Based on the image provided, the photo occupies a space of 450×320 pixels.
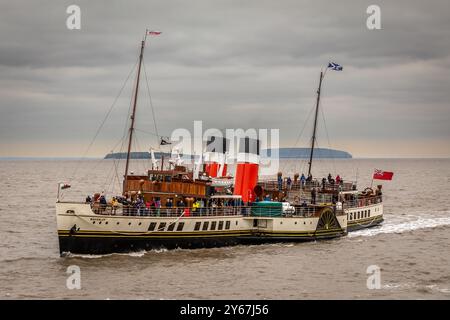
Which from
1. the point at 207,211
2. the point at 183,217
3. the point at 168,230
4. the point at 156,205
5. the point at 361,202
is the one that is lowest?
the point at 168,230

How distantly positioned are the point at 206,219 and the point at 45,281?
13.7m

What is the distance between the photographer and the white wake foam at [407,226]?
2370 inches

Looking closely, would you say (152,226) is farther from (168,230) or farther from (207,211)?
(207,211)

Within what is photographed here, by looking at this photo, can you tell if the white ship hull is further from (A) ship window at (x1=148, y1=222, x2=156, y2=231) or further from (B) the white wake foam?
(B) the white wake foam

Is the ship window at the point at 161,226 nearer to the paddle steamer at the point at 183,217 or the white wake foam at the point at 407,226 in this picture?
the paddle steamer at the point at 183,217

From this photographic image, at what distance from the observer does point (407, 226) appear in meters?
65.6

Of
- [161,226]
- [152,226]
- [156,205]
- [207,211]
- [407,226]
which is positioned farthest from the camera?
[407,226]

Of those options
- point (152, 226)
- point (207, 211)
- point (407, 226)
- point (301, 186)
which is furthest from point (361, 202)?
point (152, 226)

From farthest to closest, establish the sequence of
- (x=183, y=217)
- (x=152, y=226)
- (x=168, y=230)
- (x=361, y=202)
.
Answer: (x=361, y=202) → (x=183, y=217) → (x=168, y=230) → (x=152, y=226)

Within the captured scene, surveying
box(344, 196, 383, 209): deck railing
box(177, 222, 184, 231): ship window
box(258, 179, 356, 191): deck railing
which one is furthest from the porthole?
box(344, 196, 383, 209): deck railing

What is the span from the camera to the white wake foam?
60.2m

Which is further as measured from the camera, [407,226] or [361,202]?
[407,226]

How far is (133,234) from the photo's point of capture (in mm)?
44438
